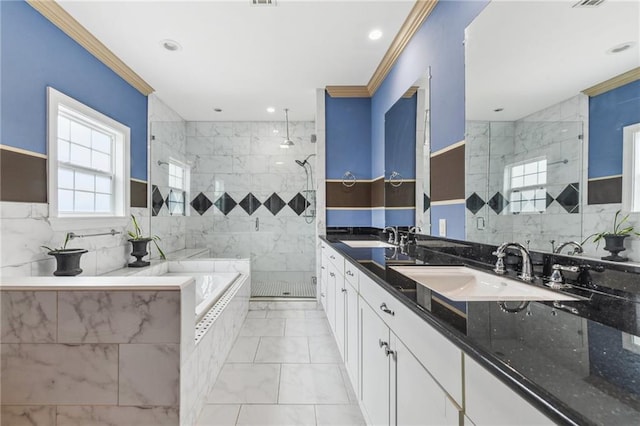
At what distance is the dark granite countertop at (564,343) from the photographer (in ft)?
1.37

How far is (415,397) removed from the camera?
0.91 meters

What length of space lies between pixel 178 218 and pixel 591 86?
4.61m

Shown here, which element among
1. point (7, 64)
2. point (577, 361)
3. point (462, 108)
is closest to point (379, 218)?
point (462, 108)

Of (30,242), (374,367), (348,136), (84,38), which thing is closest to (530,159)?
(374,367)

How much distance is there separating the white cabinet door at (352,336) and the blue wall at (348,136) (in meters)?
2.03

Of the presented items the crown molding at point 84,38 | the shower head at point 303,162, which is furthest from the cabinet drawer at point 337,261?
the crown molding at point 84,38

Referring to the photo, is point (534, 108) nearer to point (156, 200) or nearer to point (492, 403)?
point (492, 403)

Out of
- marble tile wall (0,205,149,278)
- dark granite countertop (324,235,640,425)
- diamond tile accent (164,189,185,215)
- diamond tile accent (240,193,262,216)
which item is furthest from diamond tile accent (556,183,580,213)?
diamond tile accent (164,189,185,215)

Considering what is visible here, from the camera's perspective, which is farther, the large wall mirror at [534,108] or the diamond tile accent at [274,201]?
the diamond tile accent at [274,201]

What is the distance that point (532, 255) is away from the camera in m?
1.28

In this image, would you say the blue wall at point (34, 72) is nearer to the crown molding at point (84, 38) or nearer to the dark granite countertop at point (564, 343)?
the crown molding at point (84, 38)

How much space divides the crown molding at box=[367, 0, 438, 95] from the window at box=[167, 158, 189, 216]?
300 centimetres

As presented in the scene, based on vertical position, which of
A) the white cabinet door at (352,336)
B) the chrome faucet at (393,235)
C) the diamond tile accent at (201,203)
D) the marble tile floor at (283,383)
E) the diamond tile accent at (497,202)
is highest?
the diamond tile accent at (201,203)

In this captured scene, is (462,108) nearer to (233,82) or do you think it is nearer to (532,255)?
(532,255)
